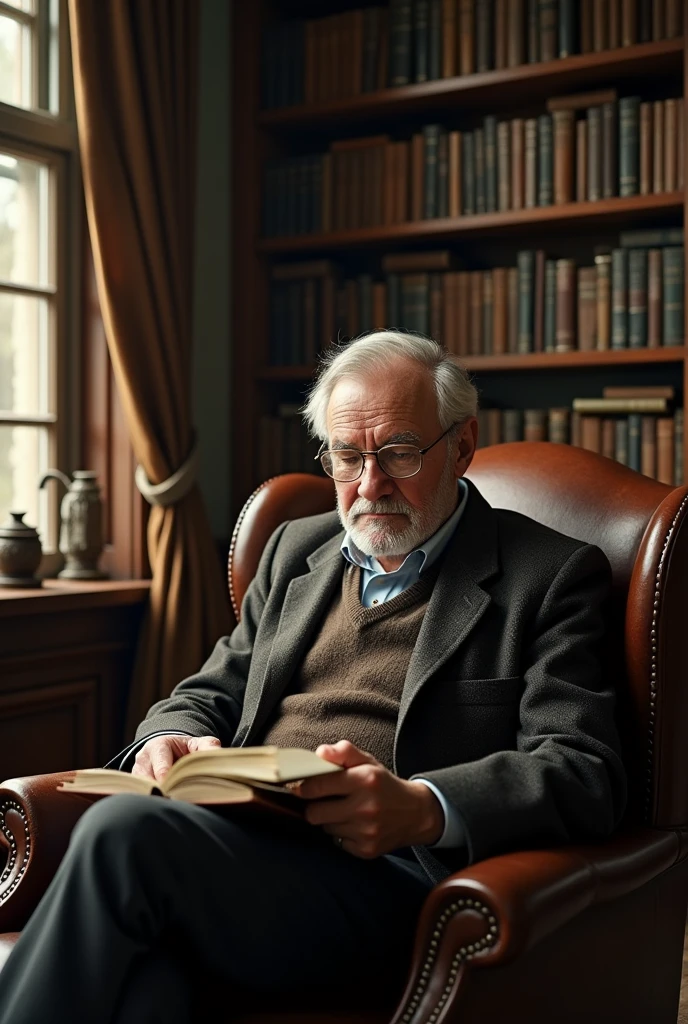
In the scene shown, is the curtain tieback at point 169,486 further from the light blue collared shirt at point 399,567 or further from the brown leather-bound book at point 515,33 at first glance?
the brown leather-bound book at point 515,33

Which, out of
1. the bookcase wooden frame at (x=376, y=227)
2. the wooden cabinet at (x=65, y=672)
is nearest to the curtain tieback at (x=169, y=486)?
the wooden cabinet at (x=65, y=672)

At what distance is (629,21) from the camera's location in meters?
3.02

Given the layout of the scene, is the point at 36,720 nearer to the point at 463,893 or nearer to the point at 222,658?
the point at 222,658

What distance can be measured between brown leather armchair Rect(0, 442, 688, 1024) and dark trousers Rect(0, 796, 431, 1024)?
64 millimetres

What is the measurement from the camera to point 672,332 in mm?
3047

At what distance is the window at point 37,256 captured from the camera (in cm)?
297

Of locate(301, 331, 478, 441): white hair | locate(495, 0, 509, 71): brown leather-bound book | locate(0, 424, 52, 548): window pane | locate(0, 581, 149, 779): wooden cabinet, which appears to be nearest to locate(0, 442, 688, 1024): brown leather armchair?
locate(301, 331, 478, 441): white hair

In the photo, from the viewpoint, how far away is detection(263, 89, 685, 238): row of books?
120 inches

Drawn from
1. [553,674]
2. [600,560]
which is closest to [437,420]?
[600,560]

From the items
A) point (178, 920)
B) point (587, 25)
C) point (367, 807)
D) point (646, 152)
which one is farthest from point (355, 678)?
point (587, 25)

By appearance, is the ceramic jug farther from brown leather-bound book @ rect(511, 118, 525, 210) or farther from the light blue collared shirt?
brown leather-bound book @ rect(511, 118, 525, 210)

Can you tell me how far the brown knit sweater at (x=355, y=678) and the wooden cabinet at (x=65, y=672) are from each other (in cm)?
95

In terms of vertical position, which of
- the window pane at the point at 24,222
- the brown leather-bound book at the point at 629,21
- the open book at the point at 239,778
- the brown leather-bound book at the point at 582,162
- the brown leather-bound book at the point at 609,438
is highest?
the brown leather-bound book at the point at 629,21

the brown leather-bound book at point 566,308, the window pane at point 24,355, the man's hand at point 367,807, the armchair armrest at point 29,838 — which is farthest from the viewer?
the brown leather-bound book at point 566,308
